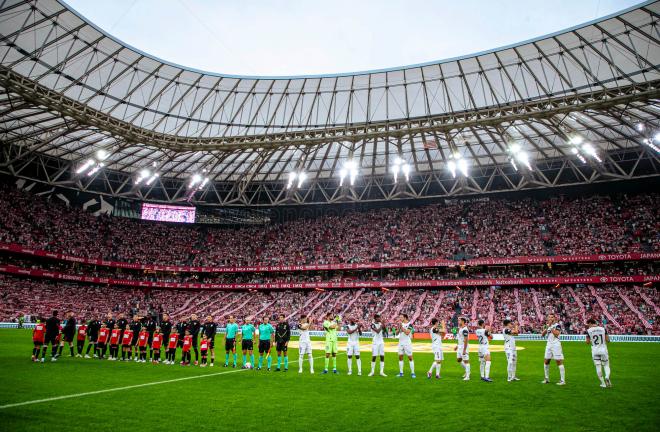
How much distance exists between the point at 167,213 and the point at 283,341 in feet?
164

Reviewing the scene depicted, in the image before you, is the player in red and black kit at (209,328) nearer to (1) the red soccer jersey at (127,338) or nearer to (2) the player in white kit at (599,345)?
(1) the red soccer jersey at (127,338)

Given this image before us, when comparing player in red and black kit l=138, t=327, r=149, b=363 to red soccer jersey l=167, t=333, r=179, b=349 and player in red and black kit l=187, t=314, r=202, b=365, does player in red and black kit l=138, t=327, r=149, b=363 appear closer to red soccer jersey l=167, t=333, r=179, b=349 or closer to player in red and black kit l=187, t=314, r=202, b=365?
red soccer jersey l=167, t=333, r=179, b=349

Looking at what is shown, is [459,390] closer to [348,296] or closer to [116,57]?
[116,57]

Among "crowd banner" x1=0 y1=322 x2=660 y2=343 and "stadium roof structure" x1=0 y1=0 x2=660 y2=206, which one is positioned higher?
"stadium roof structure" x1=0 y1=0 x2=660 y2=206

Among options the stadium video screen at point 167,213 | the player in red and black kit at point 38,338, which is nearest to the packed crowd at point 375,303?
the stadium video screen at point 167,213

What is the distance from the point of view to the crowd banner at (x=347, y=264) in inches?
1674

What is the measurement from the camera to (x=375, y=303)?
48.0 m

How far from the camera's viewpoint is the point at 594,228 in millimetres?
45938

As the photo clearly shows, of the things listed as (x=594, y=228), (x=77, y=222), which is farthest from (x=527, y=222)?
(x=77, y=222)

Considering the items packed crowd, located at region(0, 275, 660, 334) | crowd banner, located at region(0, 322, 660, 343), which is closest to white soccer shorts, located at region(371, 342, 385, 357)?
crowd banner, located at region(0, 322, 660, 343)

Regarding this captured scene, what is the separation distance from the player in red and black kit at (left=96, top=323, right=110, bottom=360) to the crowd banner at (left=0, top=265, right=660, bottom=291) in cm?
3494

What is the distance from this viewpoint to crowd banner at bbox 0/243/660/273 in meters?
42.5

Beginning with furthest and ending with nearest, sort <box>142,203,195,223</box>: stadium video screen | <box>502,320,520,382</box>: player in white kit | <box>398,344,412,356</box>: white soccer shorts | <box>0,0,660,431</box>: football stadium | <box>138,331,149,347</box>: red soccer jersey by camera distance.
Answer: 1. <box>142,203,195,223</box>: stadium video screen
2. <box>138,331,149,347</box>: red soccer jersey
3. <box>398,344,412,356</box>: white soccer shorts
4. <box>502,320,520,382</box>: player in white kit
5. <box>0,0,660,431</box>: football stadium

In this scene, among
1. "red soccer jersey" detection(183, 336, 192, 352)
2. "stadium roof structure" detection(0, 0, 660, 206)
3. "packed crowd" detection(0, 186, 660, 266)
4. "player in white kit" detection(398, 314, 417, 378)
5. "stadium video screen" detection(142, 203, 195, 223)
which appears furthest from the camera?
"stadium video screen" detection(142, 203, 195, 223)
